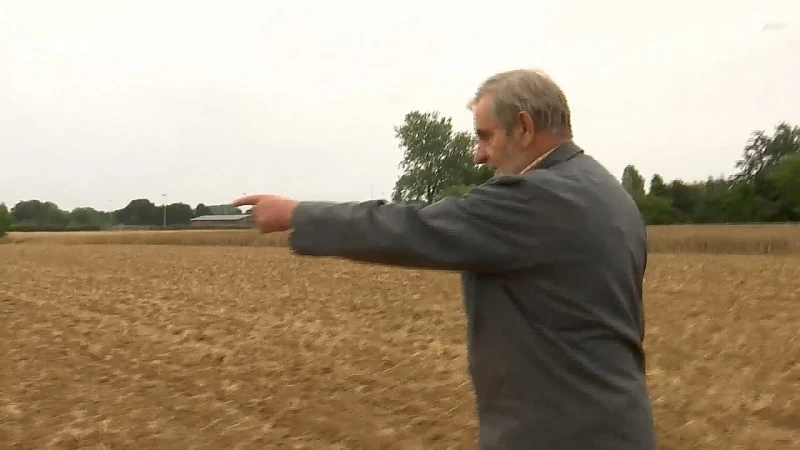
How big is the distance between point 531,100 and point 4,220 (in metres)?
70.5

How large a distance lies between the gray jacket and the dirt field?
4.38 meters

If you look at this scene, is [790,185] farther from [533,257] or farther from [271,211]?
[271,211]

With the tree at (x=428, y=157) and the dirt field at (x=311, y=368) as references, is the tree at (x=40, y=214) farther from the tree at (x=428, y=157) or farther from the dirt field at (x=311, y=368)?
the dirt field at (x=311, y=368)

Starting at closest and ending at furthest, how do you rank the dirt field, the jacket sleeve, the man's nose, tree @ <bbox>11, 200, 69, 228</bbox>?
the jacket sleeve
the man's nose
the dirt field
tree @ <bbox>11, 200, 69, 228</bbox>

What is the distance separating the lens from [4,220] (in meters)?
64.0

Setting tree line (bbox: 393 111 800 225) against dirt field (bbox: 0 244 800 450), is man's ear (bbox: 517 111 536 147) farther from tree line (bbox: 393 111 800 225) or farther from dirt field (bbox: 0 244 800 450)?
tree line (bbox: 393 111 800 225)

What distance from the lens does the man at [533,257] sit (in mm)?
1485

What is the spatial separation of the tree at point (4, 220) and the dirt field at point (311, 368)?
173 ft

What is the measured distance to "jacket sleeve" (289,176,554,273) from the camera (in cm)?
148

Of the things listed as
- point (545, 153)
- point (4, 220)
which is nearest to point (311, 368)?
point (545, 153)

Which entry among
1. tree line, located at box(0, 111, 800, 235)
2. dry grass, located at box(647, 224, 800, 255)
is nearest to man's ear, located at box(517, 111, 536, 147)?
dry grass, located at box(647, 224, 800, 255)

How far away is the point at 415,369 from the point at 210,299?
7.54 metres

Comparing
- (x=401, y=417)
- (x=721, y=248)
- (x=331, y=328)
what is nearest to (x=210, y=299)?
(x=331, y=328)

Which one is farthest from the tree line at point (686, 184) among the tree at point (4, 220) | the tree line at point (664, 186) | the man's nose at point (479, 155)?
the man's nose at point (479, 155)
